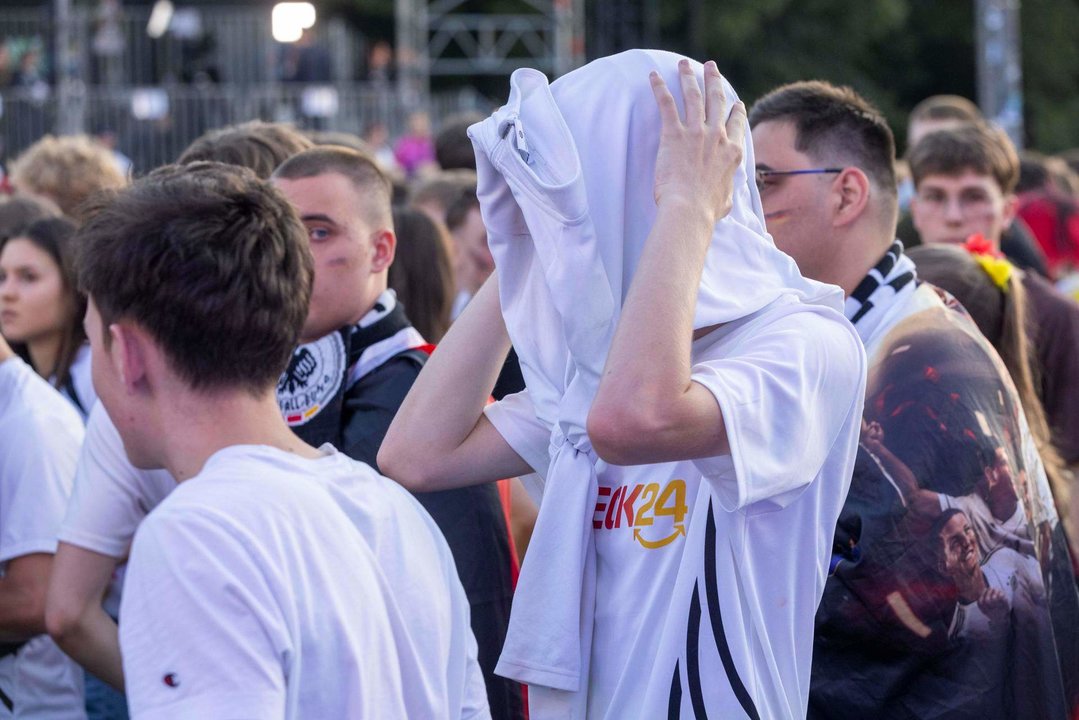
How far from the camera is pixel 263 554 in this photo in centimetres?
170

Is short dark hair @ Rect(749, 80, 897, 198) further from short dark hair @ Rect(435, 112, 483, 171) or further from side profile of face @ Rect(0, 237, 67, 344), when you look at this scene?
short dark hair @ Rect(435, 112, 483, 171)

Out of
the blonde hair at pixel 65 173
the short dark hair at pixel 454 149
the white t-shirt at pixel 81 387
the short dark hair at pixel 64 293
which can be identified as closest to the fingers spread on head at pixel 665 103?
the white t-shirt at pixel 81 387

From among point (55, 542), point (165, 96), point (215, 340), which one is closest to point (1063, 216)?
point (55, 542)

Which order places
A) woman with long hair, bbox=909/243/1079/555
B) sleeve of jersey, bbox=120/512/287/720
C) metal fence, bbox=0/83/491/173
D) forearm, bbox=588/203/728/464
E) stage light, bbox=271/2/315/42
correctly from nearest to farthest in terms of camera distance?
sleeve of jersey, bbox=120/512/287/720, forearm, bbox=588/203/728/464, woman with long hair, bbox=909/243/1079/555, metal fence, bbox=0/83/491/173, stage light, bbox=271/2/315/42

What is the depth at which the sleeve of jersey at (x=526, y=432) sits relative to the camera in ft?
8.19

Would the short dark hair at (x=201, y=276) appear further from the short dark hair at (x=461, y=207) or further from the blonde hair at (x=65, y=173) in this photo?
the blonde hair at (x=65, y=173)

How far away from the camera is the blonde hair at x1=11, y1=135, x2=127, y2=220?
19.3 feet

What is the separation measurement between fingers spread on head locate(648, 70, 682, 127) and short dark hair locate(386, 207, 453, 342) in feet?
7.80

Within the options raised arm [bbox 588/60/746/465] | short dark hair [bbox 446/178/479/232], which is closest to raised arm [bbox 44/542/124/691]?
raised arm [bbox 588/60/746/465]

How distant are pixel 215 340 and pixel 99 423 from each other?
3.92 feet

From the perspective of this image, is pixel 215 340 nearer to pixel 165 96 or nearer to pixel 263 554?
pixel 263 554

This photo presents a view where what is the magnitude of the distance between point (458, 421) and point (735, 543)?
0.61 metres

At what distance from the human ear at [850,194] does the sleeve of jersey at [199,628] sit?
1944 millimetres

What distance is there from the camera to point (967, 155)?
213 inches
